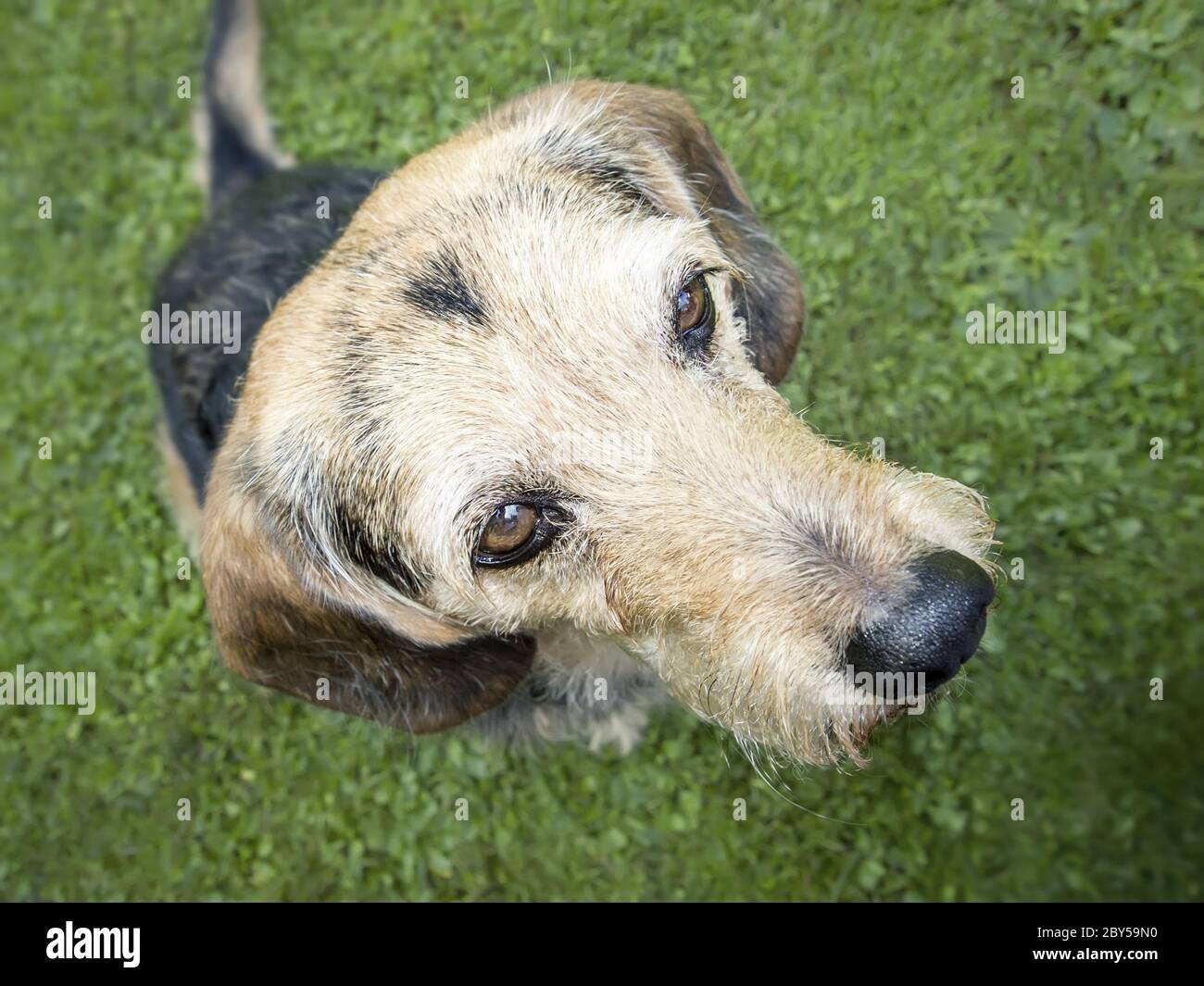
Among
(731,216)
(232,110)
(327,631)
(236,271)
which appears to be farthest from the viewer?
(232,110)

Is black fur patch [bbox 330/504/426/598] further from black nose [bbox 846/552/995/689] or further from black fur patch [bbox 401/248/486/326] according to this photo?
black nose [bbox 846/552/995/689]

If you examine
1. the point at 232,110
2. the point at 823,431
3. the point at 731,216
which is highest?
the point at 232,110

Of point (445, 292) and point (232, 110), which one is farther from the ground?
point (232, 110)

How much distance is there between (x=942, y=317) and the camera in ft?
15.7

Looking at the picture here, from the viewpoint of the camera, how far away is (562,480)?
2.56 m

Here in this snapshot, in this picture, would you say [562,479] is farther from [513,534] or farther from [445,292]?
[445,292]

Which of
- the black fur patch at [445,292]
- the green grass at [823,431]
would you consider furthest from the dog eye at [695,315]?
the green grass at [823,431]

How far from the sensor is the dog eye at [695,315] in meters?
2.72

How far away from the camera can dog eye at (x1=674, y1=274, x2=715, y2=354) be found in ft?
8.91

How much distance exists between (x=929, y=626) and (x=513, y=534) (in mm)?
1179

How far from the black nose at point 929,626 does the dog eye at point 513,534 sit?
94cm

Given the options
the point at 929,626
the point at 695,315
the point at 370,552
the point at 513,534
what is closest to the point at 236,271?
the point at 370,552

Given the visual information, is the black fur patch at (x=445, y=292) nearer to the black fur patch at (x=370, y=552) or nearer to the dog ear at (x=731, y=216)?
the black fur patch at (x=370, y=552)
